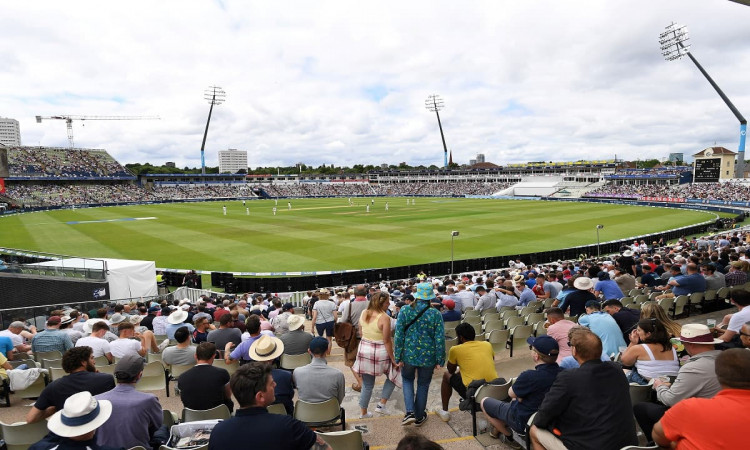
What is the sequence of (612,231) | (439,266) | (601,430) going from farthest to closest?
1. (612,231)
2. (439,266)
3. (601,430)

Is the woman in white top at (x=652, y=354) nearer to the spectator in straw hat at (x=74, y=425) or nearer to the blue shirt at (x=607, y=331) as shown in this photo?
the blue shirt at (x=607, y=331)

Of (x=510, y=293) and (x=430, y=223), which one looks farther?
(x=430, y=223)

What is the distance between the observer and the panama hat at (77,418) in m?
3.17

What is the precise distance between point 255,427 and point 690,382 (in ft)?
13.4

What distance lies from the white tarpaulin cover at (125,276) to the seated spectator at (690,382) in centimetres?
2015

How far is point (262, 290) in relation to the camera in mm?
20312

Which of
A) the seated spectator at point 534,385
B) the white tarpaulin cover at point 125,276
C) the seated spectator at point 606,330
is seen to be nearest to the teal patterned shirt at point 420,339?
the seated spectator at point 534,385

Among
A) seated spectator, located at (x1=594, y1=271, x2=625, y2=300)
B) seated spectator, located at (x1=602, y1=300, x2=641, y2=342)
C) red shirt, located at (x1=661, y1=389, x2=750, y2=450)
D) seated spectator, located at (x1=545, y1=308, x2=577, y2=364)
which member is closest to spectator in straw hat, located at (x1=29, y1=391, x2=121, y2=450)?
red shirt, located at (x1=661, y1=389, x2=750, y2=450)

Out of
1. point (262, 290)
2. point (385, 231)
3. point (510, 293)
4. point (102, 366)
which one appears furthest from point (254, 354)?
point (385, 231)

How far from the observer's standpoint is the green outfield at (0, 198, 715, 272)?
27.8m

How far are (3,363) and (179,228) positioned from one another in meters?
40.2

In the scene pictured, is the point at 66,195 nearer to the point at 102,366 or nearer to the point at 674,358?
the point at 102,366

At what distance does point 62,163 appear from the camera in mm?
100125

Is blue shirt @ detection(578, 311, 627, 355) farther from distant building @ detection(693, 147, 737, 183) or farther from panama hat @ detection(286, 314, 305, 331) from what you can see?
distant building @ detection(693, 147, 737, 183)
